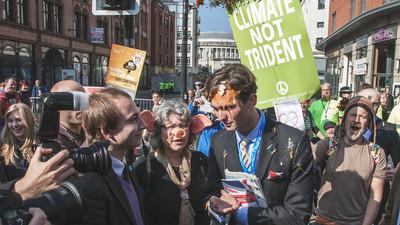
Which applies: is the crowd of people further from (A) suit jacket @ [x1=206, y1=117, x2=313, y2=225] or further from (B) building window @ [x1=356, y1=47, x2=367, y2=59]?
(B) building window @ [x1=356, y1=47, x2=367, y2=59]

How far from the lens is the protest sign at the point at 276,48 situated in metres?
3.27

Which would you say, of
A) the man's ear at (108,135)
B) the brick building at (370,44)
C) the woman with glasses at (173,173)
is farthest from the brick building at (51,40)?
the man's ear at (108,135)

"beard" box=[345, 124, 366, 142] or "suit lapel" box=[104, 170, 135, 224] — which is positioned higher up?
"beard" box=[345, 124, 366, 142]

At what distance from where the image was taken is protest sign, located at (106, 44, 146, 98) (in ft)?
17.6

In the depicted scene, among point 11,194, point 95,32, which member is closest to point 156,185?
point 11,194

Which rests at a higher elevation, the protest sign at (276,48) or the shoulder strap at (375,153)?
the protest sign at (276,48)

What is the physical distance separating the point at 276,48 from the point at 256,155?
5.03ft

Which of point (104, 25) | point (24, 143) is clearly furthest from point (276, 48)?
point (104, 25)

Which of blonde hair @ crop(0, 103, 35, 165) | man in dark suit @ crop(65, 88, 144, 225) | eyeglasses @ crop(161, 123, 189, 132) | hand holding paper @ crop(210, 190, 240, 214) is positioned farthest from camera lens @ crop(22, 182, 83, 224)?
blonde hair @ crop(0, 103, 35, 165)

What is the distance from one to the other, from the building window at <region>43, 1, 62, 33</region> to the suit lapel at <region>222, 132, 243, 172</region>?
28301 millimetres

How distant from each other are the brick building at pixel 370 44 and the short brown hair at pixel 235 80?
45.9 feet

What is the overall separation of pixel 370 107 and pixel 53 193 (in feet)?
8.96

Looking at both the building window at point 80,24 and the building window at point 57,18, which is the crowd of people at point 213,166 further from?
the building window at point 80,24

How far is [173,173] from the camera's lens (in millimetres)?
2875
